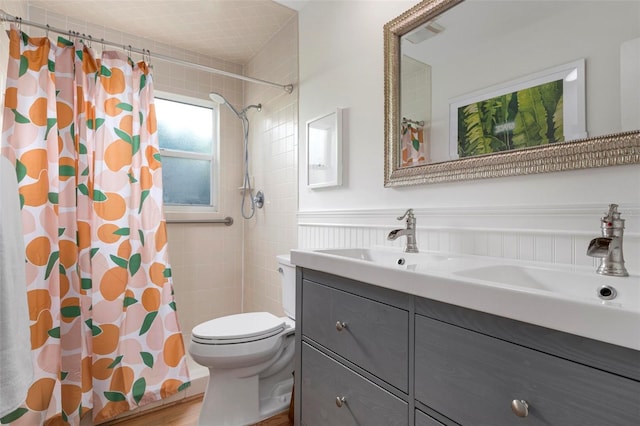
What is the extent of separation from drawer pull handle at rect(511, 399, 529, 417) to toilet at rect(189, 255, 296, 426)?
125 centimetres

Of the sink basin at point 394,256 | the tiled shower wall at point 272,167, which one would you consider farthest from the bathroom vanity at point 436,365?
the tiled shower wall at point 272,167

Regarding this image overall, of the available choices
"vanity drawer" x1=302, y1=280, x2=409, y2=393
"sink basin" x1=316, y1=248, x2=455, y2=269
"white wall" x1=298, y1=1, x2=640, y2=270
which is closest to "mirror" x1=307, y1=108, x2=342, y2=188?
"white wall" x1=298, y1=1, x2=640, y2=270

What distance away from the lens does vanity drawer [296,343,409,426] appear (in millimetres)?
919

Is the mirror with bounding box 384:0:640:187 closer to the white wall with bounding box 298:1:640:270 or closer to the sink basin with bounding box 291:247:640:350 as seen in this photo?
the white wall with bounding box 298:1:640:270

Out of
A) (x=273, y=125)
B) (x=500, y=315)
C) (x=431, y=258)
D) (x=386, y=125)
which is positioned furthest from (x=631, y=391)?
(x=273, y=125)

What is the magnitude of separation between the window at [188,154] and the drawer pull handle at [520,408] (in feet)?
8.11

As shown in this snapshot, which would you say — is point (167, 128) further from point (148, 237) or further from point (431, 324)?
point (431, 324)

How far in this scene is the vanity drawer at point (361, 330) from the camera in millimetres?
887

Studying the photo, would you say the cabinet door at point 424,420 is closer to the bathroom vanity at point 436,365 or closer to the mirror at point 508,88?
the bathroom vanity at point 436,365

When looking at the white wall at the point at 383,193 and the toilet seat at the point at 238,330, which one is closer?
the white wall at the point at 383,193

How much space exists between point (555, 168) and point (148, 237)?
2098 mm

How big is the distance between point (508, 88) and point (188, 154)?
2349mm

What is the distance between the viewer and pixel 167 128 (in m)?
2.67

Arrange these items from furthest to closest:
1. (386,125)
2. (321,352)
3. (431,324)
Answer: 1. (386,125)
2. (321,352)
3. (431,324)
